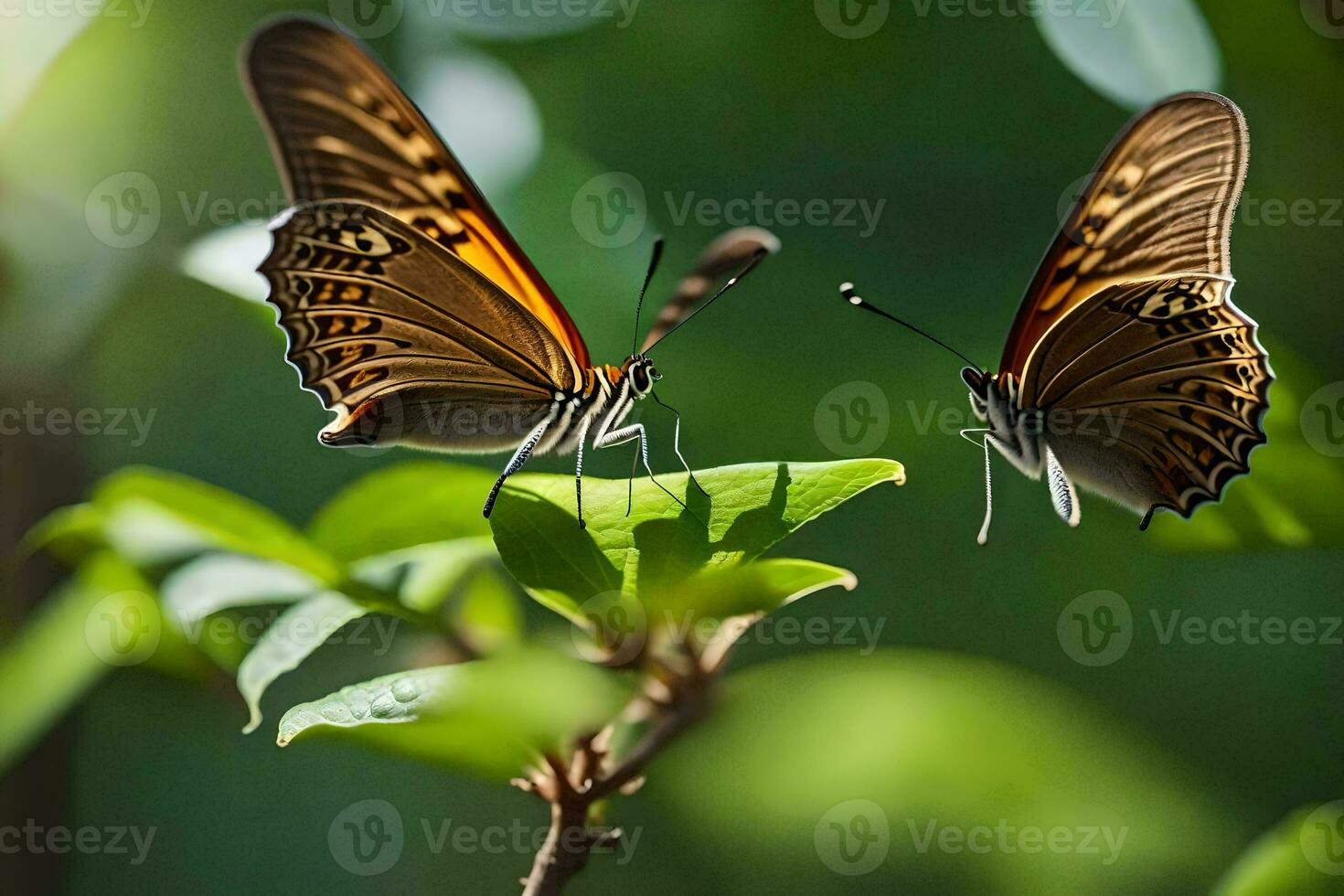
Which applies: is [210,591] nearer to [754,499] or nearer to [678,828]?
[754,499]

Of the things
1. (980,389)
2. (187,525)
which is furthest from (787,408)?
(187,525)

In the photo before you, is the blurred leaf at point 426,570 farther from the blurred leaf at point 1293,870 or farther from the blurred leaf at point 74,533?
the blurred leaf at point 1293,870

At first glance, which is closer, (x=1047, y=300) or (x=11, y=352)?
(x=1047, y=300)

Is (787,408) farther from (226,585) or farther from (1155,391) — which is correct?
(226,585)

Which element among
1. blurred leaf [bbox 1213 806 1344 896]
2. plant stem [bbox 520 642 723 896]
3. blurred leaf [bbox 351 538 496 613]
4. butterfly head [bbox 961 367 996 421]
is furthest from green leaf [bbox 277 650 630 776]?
blurred leaf [bbox 1213 806 1344 896]

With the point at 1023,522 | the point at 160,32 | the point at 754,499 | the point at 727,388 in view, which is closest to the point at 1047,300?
the point at 754,499

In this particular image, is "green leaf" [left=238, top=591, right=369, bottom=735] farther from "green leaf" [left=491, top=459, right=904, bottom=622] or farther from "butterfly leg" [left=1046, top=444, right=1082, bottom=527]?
"butterfly leg" [left=1046, top=444, right=1082, bottom=527]
